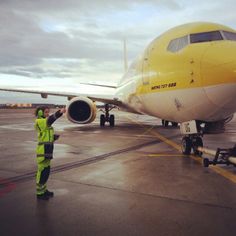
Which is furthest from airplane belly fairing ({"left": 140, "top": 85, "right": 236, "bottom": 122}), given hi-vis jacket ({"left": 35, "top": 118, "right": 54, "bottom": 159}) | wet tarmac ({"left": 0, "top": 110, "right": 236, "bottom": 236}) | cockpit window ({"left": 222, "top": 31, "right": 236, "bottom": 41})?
hi-vis jacket ({"left": 35, "top": 118, "right": 54, "bottom": 159})

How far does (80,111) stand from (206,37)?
391 inches

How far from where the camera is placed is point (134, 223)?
3711 millimetres

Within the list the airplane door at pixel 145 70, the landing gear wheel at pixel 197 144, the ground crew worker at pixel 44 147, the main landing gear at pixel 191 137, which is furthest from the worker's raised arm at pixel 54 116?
the airplane door at pixel 145 70

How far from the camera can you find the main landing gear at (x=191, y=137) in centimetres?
790

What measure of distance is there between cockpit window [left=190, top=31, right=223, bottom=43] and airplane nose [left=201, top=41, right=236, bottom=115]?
25.3 inches

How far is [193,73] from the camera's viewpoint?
7027 mm

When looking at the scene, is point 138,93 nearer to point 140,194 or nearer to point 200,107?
point 200,107

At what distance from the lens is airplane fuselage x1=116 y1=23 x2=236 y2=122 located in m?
6.43

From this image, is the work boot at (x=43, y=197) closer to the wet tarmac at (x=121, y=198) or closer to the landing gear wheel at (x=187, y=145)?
the wet tarmac at (x=121, y=198)

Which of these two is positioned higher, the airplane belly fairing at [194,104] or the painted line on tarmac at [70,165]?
the airplane belly fairing at [194,104]

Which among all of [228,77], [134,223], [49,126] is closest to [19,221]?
[134,223]

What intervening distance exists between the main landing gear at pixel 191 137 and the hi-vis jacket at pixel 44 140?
13.7 feet

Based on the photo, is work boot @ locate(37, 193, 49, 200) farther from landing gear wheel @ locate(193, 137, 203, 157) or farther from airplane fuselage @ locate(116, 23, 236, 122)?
landing gear wheel @ locate(193, 137, 203, 157)

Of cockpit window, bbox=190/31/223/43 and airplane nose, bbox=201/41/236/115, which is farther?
cockpit window, bbox=190/31/223/43
